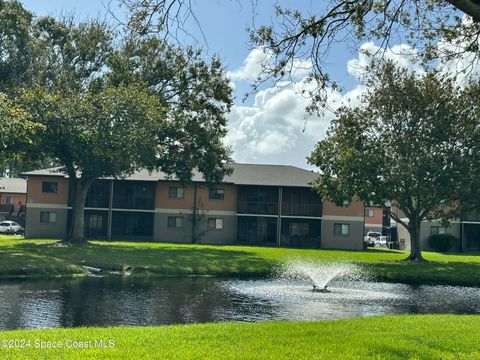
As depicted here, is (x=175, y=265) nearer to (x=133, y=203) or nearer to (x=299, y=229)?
(x=133, y=203)

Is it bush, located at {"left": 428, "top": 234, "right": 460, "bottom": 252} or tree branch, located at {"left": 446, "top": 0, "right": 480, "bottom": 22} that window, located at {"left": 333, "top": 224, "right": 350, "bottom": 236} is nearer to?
bush, located at {"left": 428, "top": 234, "right": 460, "bottom": 252}

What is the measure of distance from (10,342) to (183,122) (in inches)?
1399

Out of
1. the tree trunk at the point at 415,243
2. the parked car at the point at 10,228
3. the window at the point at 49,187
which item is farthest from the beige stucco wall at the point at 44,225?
the tree trunk at the point at 415,243

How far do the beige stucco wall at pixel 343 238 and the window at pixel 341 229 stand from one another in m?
0.26

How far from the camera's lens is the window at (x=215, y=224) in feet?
189

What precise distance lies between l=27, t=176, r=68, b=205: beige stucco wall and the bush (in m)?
36.3

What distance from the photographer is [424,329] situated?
12.6m

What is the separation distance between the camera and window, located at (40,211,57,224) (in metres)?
57.1

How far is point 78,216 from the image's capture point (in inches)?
1742

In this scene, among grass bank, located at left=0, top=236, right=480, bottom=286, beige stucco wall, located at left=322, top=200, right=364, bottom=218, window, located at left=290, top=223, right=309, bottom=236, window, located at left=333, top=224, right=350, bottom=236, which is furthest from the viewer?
window, located at left=290, top=223, right=309, bottom=236

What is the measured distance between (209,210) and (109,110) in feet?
68.0

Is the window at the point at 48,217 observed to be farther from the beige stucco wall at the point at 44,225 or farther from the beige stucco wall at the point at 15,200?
the beige stucco wall at the point at 15,200

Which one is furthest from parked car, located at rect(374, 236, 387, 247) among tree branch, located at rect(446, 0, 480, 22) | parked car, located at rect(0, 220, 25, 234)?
tree branch, located at rect(446, 0, 480, 22)

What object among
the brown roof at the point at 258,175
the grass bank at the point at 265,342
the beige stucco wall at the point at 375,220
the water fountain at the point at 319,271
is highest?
the brown roof at the point at 258,175
